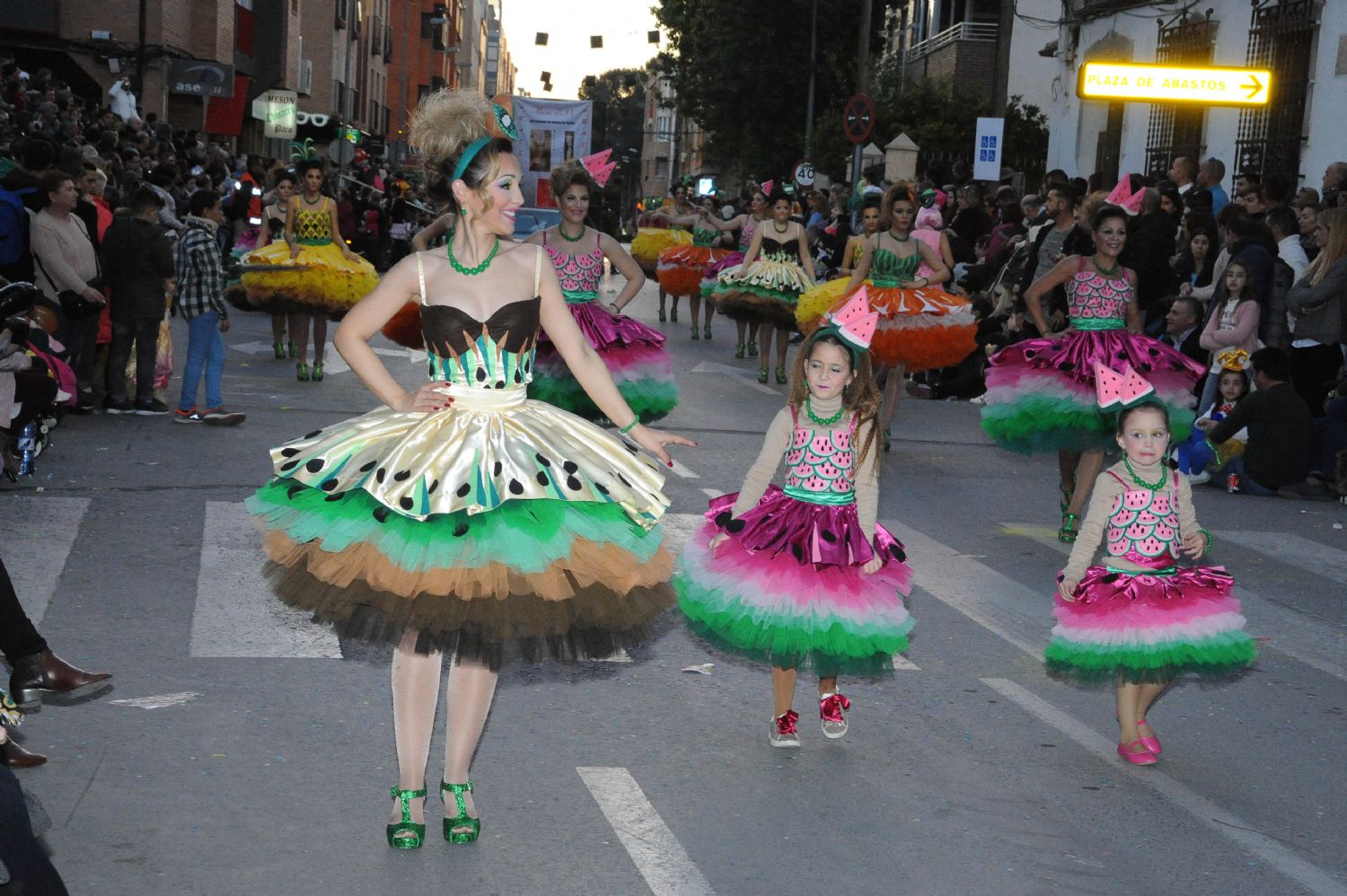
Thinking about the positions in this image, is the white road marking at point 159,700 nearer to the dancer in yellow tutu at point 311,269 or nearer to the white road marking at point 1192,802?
the white road marking at point 1192,802

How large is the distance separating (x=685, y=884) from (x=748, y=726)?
64.6 inches

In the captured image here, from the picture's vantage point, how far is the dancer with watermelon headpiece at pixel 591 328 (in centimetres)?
1143

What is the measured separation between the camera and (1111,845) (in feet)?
17.4

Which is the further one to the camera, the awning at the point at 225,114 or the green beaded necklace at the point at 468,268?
the awning at the point at 225,114

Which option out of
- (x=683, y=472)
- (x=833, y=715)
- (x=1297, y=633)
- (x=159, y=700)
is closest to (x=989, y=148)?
(x=683, y=472)

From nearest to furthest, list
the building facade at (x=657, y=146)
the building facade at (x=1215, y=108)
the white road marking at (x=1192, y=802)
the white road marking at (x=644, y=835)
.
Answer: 1. the white road marking at (x=644, y=835)
2. the white road marking at (x=1192, y=802)
3. the building facade at (x=1215, y=108)
4. the building facade at (x=657, y=146)

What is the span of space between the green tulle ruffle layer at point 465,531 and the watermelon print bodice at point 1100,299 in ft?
20.7

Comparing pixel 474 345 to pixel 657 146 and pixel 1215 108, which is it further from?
pixel 657 146

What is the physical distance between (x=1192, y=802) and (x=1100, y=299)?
5.20 m

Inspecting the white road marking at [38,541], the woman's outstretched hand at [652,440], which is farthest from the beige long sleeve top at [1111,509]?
the white road marking at [38,541]

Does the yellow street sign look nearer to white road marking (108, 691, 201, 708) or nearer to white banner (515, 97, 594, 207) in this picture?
white banner (515, 97, 594, 207)

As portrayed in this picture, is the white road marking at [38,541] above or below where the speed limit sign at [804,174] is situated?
below

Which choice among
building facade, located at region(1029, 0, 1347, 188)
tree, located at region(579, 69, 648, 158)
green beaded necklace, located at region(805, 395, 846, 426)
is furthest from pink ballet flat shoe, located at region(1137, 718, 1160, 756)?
tree, located at region(579, 69, 648, 158)

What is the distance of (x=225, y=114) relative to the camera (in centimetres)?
4600
